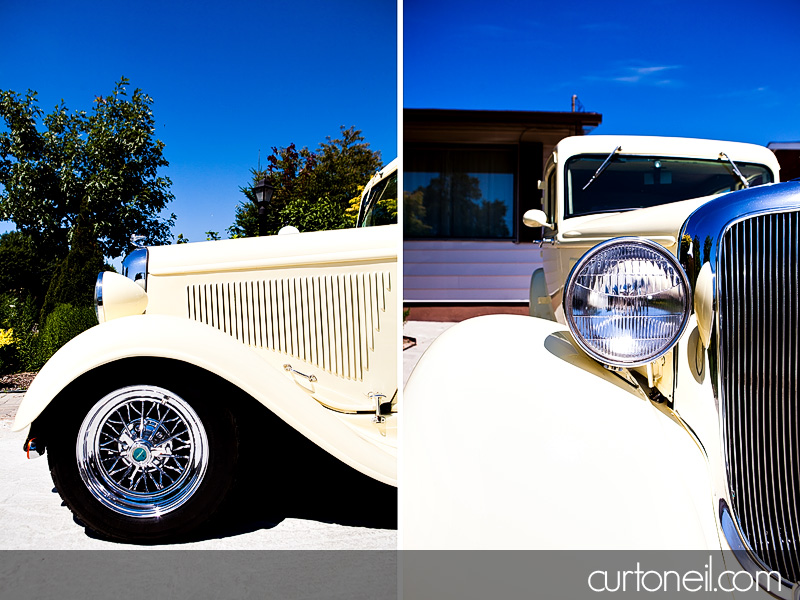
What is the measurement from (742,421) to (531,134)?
7568mm

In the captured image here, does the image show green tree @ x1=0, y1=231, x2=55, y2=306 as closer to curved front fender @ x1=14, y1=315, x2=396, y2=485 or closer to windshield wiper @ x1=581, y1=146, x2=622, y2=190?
curved front fender @ x1=14, y1=315, x2=396, y2=485

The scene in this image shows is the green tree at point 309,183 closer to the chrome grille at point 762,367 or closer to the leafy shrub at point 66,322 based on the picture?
the leafy shrub at point 66,322

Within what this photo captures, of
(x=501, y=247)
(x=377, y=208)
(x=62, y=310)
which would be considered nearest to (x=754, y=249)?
(x=377, y=208)

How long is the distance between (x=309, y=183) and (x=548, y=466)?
1.87 meters

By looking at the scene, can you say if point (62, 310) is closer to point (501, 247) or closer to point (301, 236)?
point (301, 236)

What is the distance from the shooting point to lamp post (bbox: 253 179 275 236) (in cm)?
241

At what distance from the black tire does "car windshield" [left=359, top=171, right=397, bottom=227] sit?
1.14 m

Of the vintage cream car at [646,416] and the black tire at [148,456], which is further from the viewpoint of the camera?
the black tire at [148,456]

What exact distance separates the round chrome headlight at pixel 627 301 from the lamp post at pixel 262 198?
5.27ft

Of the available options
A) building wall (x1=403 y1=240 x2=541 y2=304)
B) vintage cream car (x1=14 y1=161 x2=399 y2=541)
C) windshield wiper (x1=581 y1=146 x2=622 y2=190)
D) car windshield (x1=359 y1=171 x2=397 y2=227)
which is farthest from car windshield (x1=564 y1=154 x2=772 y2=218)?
building wall (x1=403 y1=240 x2=541 y2=304)

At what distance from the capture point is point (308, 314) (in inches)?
94.9

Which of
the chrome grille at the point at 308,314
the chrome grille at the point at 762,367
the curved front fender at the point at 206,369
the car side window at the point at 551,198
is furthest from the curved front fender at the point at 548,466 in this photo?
the car side window at the point at 551,198

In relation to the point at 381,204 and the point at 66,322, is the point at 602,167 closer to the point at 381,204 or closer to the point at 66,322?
the point at 381,204
